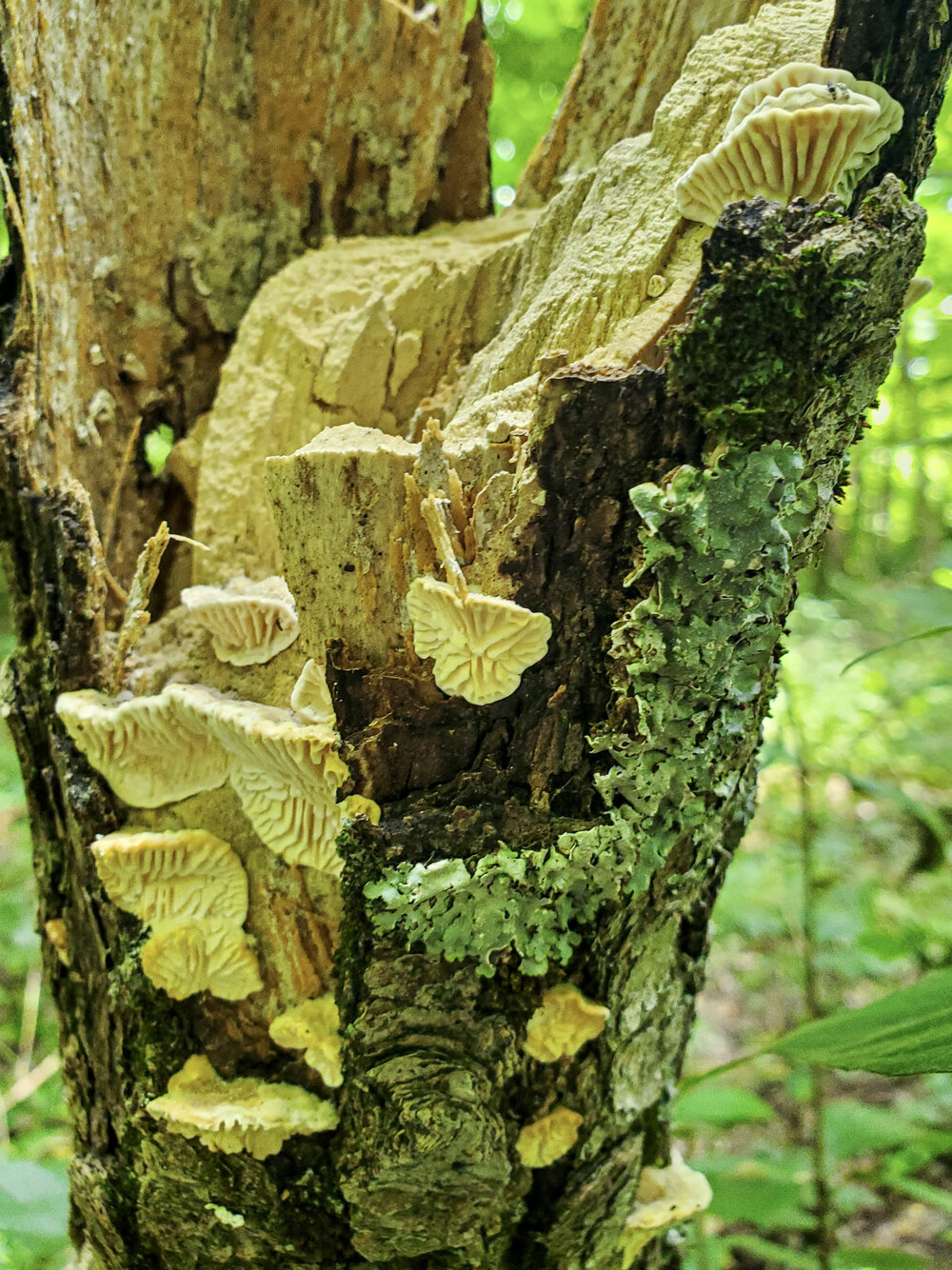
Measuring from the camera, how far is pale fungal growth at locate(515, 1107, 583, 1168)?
1.47 m

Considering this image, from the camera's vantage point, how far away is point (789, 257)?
1.02 metres

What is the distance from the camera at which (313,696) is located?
4.77 ft

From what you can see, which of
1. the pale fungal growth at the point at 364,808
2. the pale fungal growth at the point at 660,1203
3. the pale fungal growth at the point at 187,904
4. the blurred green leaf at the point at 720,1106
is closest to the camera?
the pale fungal growth at the point at 364,808

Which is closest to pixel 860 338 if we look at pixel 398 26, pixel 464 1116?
pixel 464 1116

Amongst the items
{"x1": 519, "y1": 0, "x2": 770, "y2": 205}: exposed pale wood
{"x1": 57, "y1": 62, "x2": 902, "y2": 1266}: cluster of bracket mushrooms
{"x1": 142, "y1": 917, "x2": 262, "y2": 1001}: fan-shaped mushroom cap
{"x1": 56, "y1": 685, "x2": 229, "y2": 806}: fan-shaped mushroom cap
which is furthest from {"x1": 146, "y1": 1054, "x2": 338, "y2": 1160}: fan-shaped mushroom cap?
{"x1": 519, "y1": 0, "x2": 770, "y2": 205}: exposed pale wood

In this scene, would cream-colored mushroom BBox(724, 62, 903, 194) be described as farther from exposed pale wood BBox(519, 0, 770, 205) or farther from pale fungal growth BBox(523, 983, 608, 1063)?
pale fungal growth BBox(523, 983, 608, 1063)

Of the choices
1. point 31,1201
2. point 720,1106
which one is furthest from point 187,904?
point 720,1106

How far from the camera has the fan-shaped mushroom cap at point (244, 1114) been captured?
4.79 ft

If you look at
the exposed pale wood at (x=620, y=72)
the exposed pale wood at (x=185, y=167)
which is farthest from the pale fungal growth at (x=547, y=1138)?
the exposed pale wood at (x=620, y=72)

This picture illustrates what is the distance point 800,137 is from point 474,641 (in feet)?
2.92

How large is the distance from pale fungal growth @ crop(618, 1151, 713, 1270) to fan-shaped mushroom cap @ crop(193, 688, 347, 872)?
116 cm

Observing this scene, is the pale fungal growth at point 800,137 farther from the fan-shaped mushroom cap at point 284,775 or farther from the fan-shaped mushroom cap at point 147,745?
the fan-shaped mushroom cap at point 147,745

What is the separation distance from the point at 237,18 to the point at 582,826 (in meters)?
2.33

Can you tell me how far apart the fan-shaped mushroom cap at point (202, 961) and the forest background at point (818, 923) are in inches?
39.3
